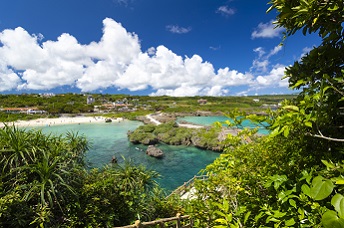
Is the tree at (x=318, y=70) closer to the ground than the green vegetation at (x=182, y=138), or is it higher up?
higher up

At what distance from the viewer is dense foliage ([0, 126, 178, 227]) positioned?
3.05 m

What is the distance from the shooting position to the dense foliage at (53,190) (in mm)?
3049

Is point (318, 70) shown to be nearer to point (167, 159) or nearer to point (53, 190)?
point (53, 190)

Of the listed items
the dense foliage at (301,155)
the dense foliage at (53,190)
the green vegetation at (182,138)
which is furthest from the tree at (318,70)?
the green vegetation at (182,138)

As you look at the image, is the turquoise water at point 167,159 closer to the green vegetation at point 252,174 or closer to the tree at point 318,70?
the green vegetation at point 252,174

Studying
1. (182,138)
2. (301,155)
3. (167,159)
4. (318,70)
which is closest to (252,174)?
(301,155)

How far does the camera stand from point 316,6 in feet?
4.34

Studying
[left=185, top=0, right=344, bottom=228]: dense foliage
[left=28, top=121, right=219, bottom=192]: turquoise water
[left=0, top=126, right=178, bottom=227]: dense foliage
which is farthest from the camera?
[left=28, top=121, right=219, bottom=192]: turquoise water

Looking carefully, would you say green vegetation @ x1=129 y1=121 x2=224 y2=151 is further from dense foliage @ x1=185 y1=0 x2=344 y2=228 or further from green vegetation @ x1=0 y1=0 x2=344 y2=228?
dense foliage @ x1=185 y1=0 x2=344 y2=228

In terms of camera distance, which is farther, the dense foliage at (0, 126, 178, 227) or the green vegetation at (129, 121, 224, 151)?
the green vegetation at (129, 121, 224, 151)

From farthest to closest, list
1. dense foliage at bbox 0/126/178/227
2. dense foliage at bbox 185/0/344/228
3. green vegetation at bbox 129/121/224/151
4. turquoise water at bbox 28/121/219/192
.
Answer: green vegetation at bbox 129/121/224/151 < turquoise water at bbox 28/121/219/192 < dense foliage at bbox 0/126/178/227 < dense foliage at bbox 185/0/344/228

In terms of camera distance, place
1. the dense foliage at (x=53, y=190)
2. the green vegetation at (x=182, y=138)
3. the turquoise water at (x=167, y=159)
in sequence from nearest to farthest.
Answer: the dense foliage at (x=53, y=190), the turquoise water at (x=167, y=159), the green vegetation at (x=182, y=138)

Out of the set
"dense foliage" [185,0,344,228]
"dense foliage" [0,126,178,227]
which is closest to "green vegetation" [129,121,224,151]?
"dense foliage" [0,126,178,227]

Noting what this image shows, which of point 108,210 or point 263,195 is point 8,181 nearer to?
point 108,210
